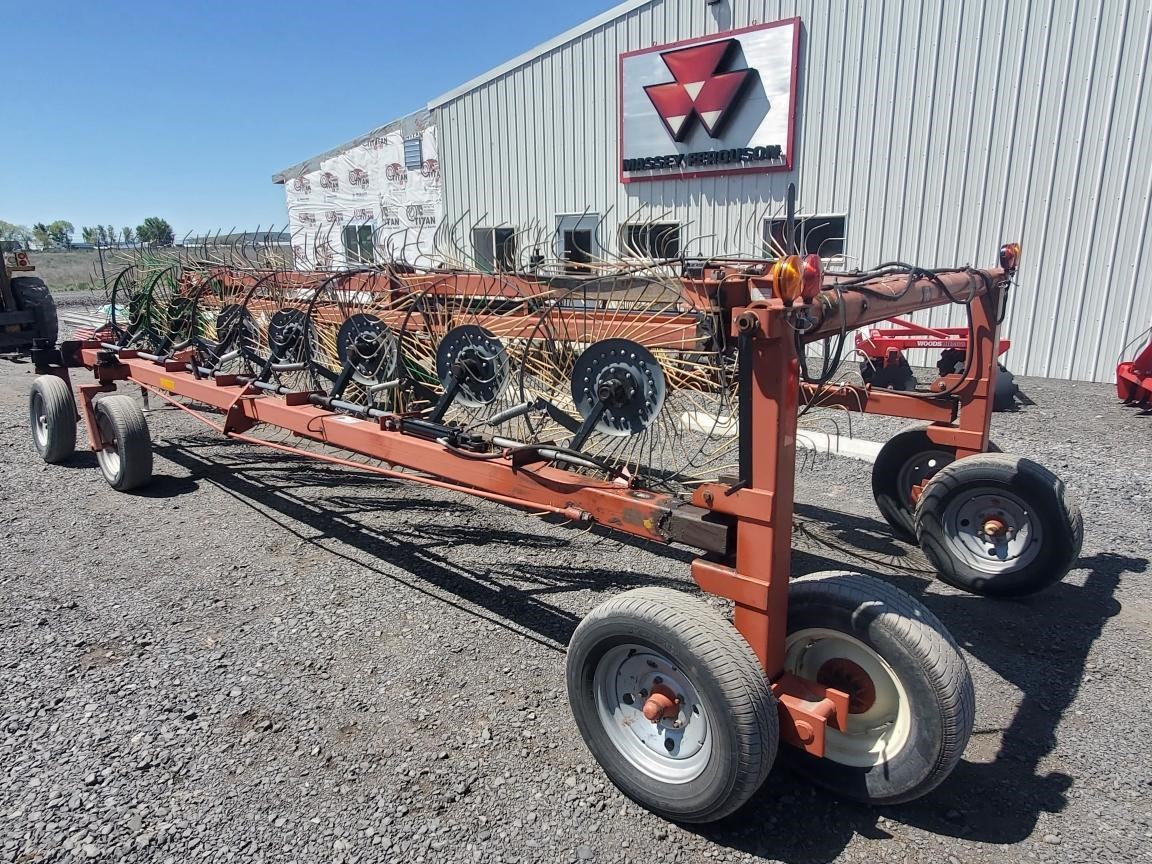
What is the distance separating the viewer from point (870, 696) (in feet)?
8.10

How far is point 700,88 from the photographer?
10.9m

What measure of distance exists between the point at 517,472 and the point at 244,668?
1.57 m

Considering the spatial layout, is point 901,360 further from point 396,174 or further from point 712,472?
point 396,174

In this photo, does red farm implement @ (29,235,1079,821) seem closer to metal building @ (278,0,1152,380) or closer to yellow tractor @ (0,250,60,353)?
metal building @ (278,0,1152,380)

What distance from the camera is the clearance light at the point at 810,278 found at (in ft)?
7.20

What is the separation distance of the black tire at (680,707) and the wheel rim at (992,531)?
2.18 m

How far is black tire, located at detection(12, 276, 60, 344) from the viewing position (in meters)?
11.3

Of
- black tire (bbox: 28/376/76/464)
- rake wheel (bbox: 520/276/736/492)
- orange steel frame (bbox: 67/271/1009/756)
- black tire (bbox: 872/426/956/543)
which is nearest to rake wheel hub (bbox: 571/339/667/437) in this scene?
rake wheel (bbox: 520/276/736/492)

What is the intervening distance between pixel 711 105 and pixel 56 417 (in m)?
9.08

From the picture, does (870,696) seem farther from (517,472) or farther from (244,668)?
(244,668)

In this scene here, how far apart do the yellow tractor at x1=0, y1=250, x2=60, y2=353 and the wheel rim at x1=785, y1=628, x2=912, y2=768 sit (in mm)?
12089

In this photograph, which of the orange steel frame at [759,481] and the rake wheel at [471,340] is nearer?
the orange steel frame at [759,481]

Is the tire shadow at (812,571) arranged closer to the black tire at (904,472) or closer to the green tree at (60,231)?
the black tire at (904,472)

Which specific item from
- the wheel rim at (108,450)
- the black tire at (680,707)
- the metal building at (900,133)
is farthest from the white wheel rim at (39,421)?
the black tire at (680,707)
